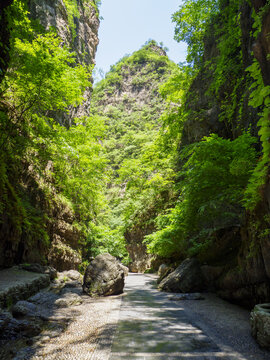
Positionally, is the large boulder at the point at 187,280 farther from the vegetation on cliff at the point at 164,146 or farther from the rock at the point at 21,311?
the rock at the point at 21,311

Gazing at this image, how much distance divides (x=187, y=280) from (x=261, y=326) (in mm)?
4898

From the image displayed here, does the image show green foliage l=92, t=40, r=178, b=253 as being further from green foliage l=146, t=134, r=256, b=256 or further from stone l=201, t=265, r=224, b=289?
green foliage l=146, t=134, r=256, b=256

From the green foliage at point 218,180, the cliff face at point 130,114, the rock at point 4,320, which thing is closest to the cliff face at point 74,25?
the cliff face at point 130,114

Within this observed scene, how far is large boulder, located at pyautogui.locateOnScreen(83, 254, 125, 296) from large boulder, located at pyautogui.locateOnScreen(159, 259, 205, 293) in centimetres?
201

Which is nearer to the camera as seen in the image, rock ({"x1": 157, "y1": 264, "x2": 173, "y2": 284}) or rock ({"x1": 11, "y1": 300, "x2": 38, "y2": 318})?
rock ({"x1": 11, "y1": 300, "x2": 38, "y2": 318})

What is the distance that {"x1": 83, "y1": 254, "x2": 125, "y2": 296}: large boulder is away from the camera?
707 centimetres

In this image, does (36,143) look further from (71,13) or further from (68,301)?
(71,13)

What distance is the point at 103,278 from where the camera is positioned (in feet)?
23.9

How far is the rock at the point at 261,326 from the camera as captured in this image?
2.84m

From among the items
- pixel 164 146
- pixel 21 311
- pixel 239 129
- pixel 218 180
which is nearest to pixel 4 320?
pixel 21 311

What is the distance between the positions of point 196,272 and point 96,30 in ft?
105

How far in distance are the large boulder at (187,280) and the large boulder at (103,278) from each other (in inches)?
79.1

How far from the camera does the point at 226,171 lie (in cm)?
588

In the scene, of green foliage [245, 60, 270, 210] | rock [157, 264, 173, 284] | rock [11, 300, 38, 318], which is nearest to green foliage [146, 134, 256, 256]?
green foliage [245, 60, 270, 210]
